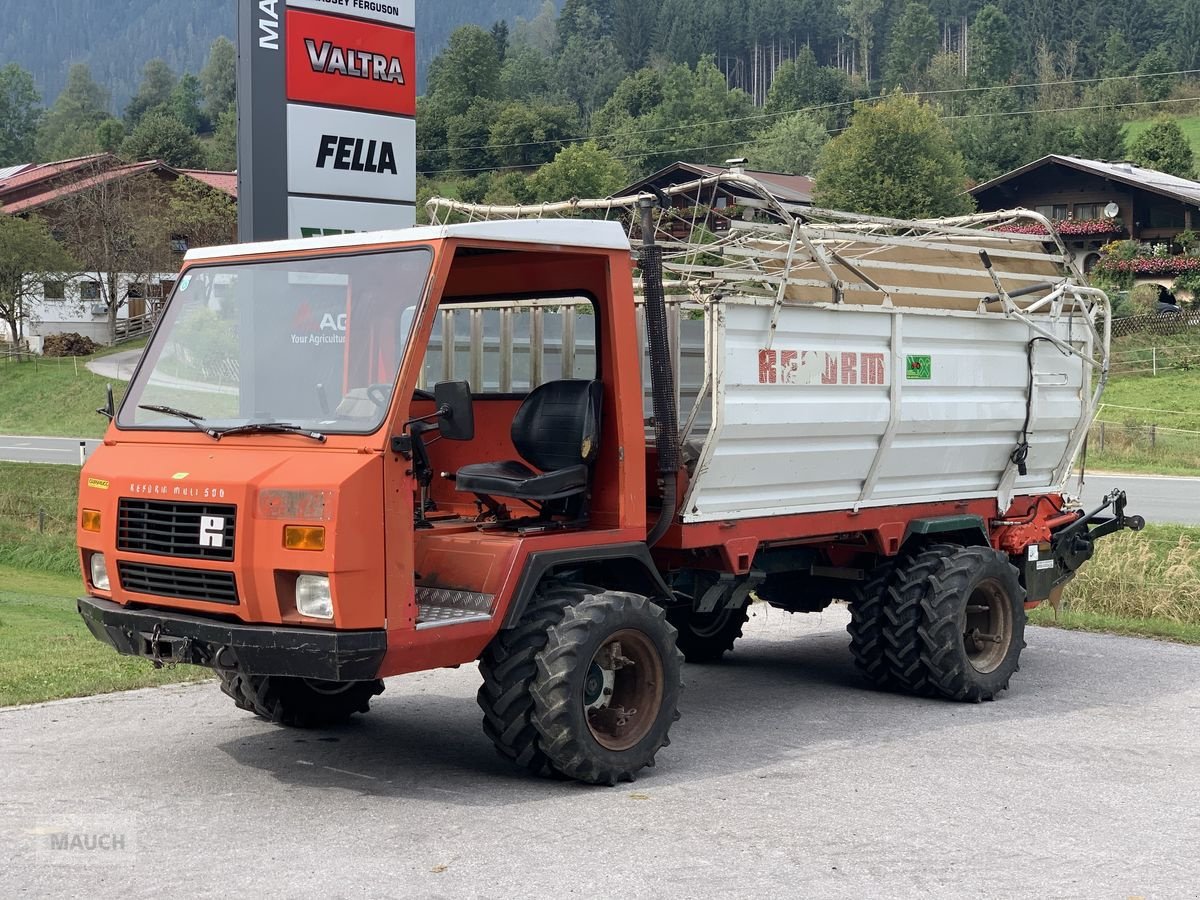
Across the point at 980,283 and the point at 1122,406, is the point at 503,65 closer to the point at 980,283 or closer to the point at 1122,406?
the point at 1122,406

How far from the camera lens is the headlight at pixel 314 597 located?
6371 mm

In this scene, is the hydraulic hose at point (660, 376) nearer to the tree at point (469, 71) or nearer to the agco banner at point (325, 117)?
the agco banner at point (325, 117)

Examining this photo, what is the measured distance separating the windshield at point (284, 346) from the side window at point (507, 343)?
60.4 inches

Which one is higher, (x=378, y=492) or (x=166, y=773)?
(x=378, y=492)

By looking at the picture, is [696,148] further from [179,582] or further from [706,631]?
[179,582]

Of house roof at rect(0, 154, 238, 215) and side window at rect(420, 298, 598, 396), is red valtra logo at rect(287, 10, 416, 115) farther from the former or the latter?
house roof at rect(0, 154, 238, 215)

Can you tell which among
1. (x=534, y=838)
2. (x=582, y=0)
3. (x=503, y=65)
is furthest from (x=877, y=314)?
(x=582, y=0)

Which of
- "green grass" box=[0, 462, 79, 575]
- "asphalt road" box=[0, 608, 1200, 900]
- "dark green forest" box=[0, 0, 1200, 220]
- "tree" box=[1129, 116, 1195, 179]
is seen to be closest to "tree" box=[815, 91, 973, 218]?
"dark green forest" box=[0, 0, 1200, 220]

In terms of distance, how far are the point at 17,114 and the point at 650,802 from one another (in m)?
157

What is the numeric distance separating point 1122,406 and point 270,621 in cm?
3311

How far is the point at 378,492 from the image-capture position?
640 cm

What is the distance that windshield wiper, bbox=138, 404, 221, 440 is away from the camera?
694 cm

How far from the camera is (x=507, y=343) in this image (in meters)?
8.88

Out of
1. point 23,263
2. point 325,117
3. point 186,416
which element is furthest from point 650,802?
point 23,263
